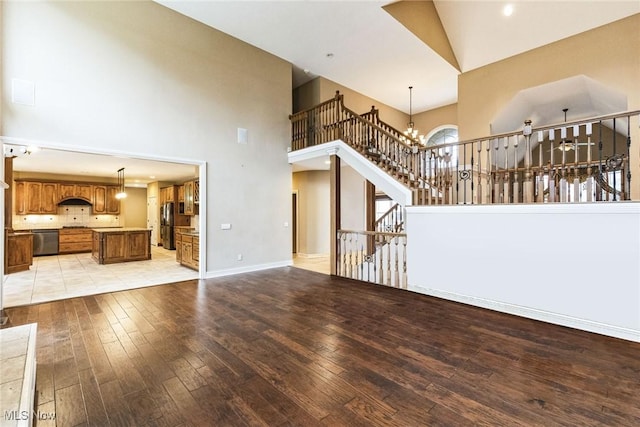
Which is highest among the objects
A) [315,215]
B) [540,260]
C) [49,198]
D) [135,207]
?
[49,198]

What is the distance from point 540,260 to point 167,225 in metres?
11.4

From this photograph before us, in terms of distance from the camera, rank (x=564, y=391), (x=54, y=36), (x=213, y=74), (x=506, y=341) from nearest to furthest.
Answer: (x=564, y=391) < (x=506, y=341) < (x=54, y=36) < (x=213, y=74)

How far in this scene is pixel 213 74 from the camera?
611 cm

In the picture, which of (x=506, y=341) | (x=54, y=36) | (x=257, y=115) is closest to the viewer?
→ (x=506, y=341)

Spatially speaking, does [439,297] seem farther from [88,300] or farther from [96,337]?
[88,300]

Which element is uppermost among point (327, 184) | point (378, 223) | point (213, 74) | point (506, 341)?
point (213, 74)

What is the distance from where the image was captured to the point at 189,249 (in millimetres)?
7023

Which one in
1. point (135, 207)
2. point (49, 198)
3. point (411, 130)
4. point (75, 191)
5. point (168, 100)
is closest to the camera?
point (168, 100)

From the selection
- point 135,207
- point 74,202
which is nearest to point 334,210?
point 74,202

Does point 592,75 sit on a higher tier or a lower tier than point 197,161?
higher

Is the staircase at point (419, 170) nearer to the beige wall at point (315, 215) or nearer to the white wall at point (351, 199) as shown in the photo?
the white wall at point (351, 199)

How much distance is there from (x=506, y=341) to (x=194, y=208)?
857cm

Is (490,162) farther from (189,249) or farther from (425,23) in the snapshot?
(189,249)

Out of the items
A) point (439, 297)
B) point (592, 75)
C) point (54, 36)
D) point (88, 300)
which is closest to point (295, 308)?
point (439, 297)
